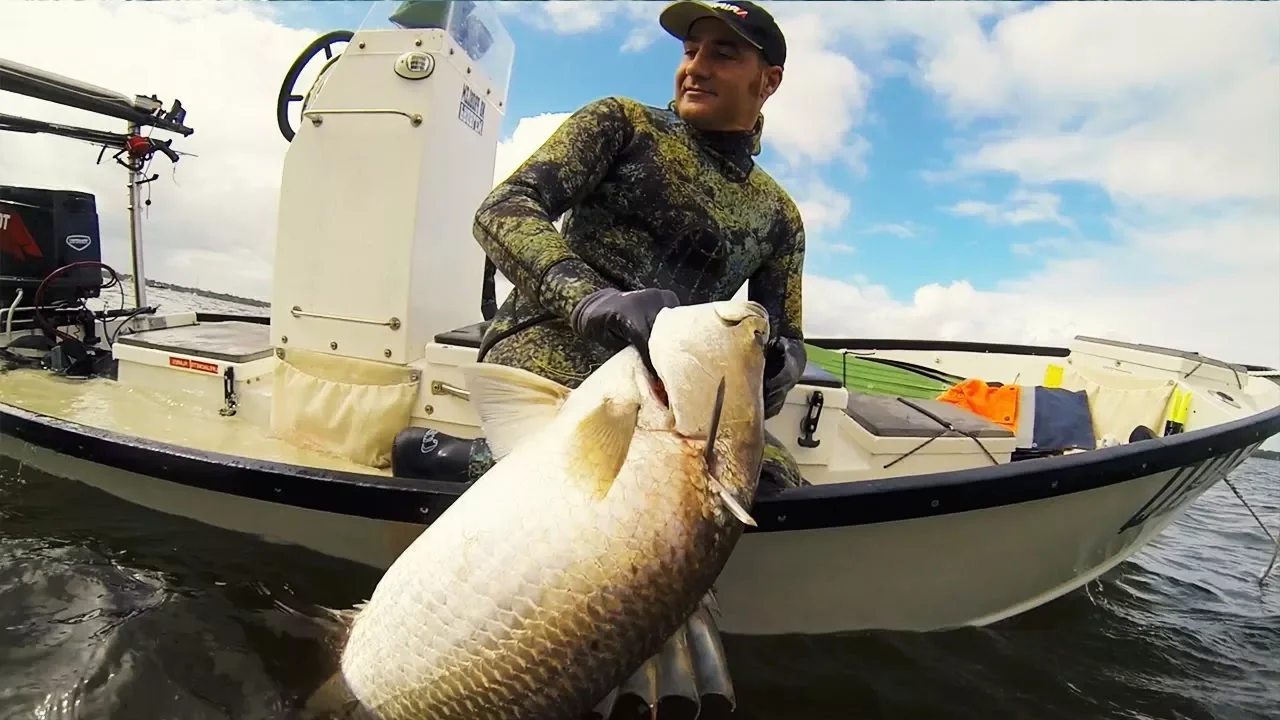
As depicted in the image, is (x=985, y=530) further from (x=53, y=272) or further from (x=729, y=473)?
(x=53, y=272)

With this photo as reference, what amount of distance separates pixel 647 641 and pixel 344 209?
2.91 m

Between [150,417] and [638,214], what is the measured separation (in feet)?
10.6

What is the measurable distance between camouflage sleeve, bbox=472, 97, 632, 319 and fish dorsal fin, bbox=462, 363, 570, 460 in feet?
0.83

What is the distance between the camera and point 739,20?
254cm

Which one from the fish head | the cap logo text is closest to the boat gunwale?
the fish head

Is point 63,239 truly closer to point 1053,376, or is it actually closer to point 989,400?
point 989,400

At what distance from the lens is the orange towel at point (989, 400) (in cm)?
513

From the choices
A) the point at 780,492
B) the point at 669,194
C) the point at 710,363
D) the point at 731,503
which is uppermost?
the point at 669,194

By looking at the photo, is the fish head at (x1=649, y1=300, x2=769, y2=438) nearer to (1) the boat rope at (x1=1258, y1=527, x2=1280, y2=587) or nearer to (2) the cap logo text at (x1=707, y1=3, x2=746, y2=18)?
(2) the cap logo text at (x1=707, y1=3, x2=746, y2=18)

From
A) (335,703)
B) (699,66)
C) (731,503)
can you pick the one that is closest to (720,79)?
(699,66)

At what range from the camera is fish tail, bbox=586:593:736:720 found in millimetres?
1721

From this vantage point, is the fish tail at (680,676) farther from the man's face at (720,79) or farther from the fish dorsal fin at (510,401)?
the man's face at (720,79)

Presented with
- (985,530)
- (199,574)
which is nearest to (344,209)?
(199,574)

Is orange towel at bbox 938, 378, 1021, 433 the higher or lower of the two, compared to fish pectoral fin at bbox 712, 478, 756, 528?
lower
